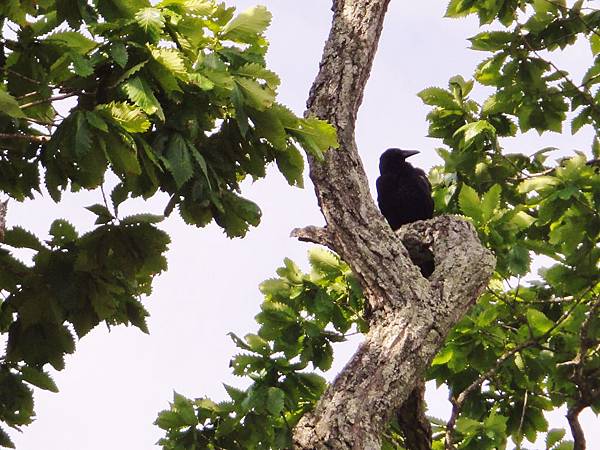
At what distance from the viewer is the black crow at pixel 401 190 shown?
725cm

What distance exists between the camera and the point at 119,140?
3039 millimetres

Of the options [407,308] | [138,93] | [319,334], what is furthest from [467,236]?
[138,93]

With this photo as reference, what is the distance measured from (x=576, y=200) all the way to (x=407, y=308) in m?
2.13

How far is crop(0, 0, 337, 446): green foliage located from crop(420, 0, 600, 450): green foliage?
6.57ft

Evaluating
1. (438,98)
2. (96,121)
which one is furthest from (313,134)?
(438,98)

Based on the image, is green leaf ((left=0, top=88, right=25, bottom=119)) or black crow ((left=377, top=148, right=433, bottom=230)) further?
black crow ((left=377, top=148, right=433, bottom=230))

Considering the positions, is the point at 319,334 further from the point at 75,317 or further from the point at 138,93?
the point at 138,93

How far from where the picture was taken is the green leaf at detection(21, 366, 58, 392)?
13.1 ft

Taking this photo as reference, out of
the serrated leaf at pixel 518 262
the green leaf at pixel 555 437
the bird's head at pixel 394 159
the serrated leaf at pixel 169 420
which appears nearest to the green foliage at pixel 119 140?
the serrated leaf at pixel 169 420

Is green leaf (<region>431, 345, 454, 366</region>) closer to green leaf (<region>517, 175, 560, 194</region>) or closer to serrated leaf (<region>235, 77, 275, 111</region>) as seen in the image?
green leaf (<region>517, 175, 560, 194</region>)

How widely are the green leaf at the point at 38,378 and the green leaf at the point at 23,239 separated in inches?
21.5

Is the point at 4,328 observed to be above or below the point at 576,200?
below

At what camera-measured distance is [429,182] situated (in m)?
7.75

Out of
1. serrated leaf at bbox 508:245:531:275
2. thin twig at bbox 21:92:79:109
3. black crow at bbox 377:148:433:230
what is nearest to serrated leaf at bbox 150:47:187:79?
thin twig at bbox 21:92:79:109
